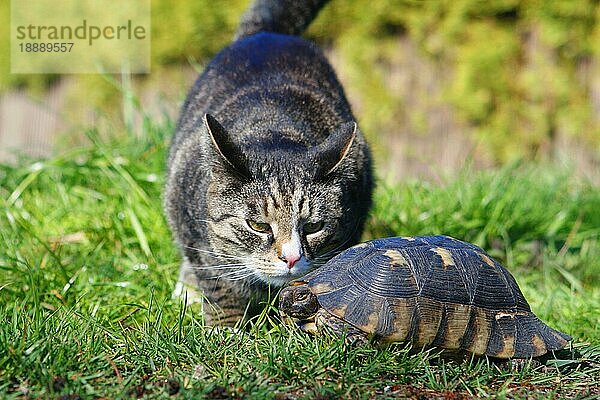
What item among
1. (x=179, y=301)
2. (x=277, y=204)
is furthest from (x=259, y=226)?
(x=179, y=301)

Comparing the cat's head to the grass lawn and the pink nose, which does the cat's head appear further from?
the grass lawn

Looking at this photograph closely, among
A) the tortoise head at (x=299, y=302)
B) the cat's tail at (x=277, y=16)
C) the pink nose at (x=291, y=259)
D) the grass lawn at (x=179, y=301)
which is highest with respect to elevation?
the cat's tail at (x=277, y=16)

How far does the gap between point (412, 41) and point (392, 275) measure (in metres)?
6.04

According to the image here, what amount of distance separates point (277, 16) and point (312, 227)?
7.69 feet

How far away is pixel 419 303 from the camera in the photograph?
2.96 metres

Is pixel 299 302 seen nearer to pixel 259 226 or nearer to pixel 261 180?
pixel 259 226

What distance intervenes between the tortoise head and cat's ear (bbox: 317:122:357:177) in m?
0.67

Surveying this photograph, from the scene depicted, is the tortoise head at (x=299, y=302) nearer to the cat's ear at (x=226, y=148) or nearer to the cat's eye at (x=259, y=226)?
the cat's eye at (x=259, y=226)

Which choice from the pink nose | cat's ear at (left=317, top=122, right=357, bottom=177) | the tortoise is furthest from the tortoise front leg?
cat's ear at (left=317, top=122, right=357, bottom=177)

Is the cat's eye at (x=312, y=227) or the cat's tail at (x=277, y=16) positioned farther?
the cat's tail at (x=277, y=16)

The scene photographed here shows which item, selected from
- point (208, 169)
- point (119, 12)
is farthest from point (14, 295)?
point (119, 12)

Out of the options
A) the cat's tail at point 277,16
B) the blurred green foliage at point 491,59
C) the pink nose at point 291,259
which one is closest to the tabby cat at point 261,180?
the pink nose at point 291,259

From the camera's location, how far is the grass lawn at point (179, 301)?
265 cm

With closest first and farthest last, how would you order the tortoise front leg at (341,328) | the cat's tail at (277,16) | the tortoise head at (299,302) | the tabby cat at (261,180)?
the tortoise front leg at (341,328) < the tortoise head at (299,302) < the tabby cat at (261,180) < the cat's tail at (277,16)
